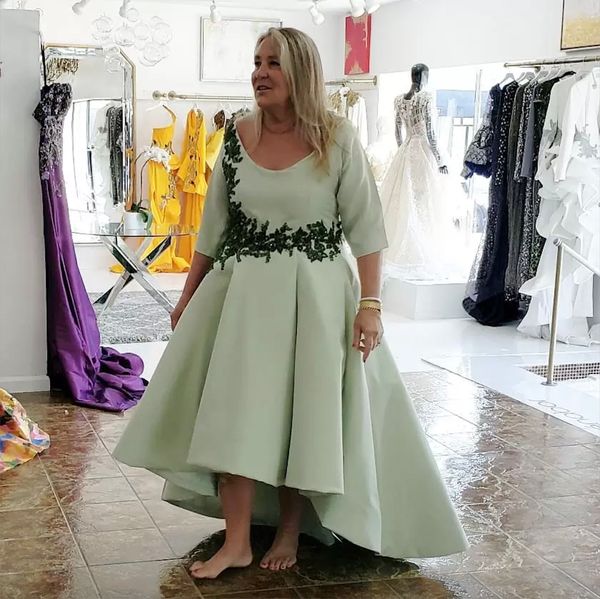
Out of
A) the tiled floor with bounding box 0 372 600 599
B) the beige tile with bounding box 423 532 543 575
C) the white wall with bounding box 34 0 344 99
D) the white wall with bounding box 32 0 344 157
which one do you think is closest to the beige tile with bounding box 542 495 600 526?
the tiled floor with bounding box 0 372 600 599

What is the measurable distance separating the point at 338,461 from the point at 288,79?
3.12 ft

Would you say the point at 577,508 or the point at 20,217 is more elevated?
the point at 20,217

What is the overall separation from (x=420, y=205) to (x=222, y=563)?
510cm

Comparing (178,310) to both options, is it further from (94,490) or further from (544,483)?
(544,483)

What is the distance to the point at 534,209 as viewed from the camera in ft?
20.5

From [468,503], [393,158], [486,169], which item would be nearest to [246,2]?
[393,158]

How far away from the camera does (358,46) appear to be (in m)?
8.79

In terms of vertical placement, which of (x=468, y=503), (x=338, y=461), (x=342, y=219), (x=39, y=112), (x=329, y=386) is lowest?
(x=468, y=503)

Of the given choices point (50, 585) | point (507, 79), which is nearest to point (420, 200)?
point (507, 79)

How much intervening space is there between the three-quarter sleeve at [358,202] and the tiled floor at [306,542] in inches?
34.6

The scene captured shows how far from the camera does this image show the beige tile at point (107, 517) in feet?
9.62

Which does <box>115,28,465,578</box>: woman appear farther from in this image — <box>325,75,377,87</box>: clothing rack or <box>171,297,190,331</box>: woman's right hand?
<box>325,75,377,87</box>: clothing rack

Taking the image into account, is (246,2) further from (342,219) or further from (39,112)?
(342,219)

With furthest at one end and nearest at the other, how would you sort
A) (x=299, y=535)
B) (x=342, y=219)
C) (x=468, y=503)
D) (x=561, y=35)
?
(x=561, y=35) → (x=468, y=503) → (x=299, y=535) → (x=342, y=219)
